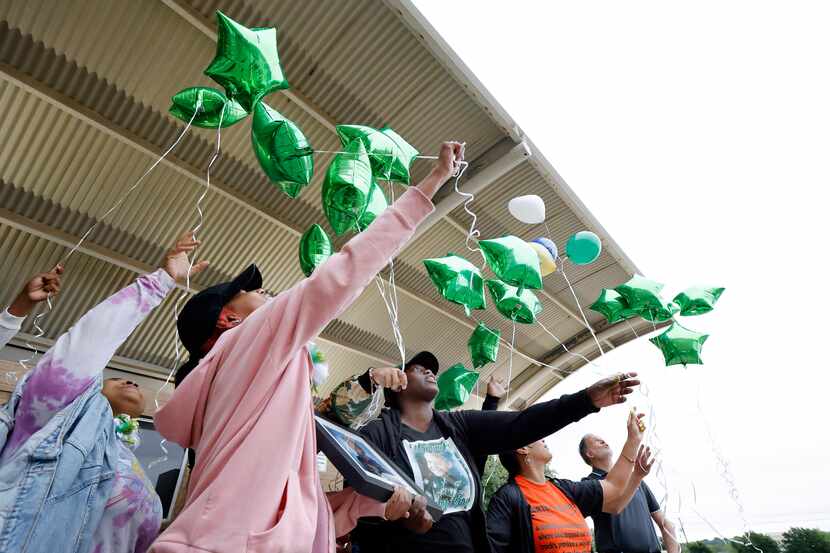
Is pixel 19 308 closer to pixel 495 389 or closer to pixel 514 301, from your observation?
pixel 495 389

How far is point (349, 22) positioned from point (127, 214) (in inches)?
94.6

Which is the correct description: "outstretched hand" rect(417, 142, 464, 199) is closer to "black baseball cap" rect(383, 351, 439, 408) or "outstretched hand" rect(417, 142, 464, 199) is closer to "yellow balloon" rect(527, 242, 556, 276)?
"black baseball cap" rect(383, 351, 439, 408)

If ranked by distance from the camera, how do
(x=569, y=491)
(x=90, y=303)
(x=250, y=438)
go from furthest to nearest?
(x=90, y=303)
(x=569, y=491)
(x=250, y=438)

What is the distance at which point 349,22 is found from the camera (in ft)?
12.9

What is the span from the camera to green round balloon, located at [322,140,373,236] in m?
2.34

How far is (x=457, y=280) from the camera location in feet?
10.5

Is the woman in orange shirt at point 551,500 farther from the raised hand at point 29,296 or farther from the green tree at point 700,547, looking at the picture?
the green tree at point 700,547

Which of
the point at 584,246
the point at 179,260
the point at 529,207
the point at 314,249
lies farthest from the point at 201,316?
the point at 584,246

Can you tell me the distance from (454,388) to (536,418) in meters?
1.71

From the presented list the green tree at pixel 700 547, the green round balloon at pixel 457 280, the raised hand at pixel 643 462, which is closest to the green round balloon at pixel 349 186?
the green round balloon at pixel 457 280

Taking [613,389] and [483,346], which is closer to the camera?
[613,389]

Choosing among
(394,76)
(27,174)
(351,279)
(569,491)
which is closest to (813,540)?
(569,491)

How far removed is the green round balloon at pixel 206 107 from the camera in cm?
258

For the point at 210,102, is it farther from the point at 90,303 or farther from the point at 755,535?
the point at 755,535
